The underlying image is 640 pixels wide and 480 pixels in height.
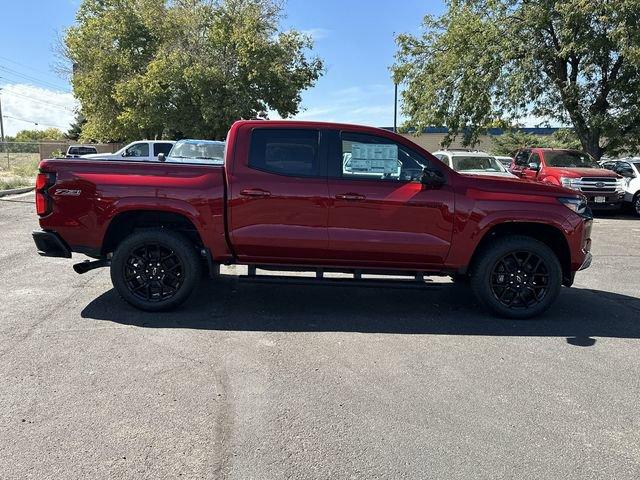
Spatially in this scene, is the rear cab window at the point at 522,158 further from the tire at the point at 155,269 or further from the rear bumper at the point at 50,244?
the rear bumper at the point at 50,244

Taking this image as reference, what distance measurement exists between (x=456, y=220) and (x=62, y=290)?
4.61m

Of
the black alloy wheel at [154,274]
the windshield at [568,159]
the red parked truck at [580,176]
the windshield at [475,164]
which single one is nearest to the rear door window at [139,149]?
the windshield at [475,164]

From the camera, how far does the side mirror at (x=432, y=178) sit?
527cm

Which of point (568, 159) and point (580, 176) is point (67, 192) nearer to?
point (580, 176)

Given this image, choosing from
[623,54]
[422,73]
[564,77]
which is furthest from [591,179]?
[422,73]

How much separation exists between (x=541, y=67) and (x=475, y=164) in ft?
22.6

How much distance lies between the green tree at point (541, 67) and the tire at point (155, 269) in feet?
49.6

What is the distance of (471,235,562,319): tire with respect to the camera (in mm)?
5508

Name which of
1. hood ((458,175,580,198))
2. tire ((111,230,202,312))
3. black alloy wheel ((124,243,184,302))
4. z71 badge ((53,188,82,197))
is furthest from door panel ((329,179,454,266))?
z71 badge ((53,188,82,197))

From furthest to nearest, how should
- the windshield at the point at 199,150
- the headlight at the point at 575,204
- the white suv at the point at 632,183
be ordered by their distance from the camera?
the white suv at the point at 632,183 → the windshield at the point at 199,150 → the headlight at the point at 575,204

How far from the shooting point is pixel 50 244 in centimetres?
544

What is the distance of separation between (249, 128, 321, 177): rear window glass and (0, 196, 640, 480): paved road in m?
1.53

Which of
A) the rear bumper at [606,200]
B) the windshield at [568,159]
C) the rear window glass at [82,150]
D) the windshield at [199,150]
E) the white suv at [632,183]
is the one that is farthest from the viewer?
the rear window glass at [82,150]

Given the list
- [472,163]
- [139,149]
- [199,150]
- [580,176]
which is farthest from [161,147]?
[580,176]
